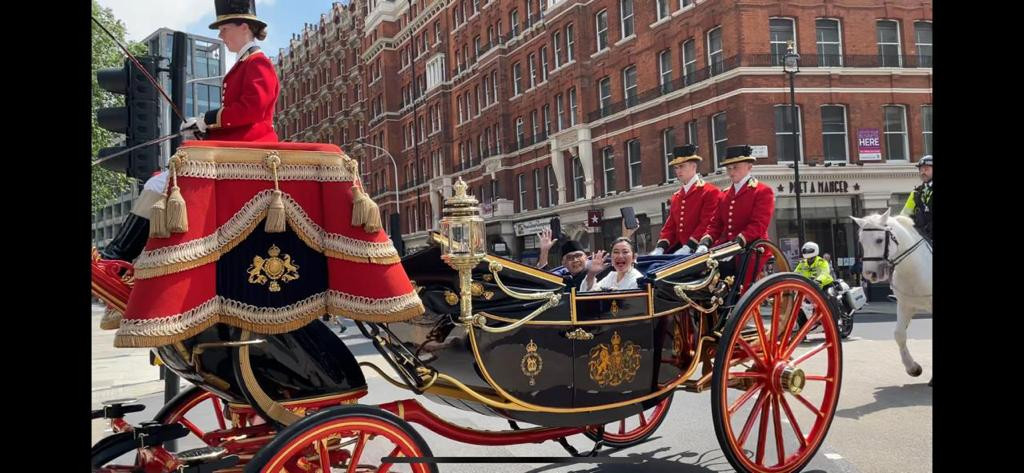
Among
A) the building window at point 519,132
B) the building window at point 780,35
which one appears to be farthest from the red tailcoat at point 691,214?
the building window at point 519,132

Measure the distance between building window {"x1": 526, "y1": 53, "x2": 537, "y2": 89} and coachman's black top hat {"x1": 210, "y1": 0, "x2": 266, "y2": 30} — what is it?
3218 centimetres

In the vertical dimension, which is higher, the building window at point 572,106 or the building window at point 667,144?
the building window at point 572,106

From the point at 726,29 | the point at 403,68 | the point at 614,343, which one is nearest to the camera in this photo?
the point at 614,343

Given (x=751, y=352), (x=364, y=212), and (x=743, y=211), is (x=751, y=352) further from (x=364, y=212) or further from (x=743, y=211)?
(x=364, y=212)

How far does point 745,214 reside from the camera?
212 inches

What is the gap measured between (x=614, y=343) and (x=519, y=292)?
68cm

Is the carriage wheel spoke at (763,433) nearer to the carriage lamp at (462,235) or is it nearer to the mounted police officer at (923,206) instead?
the carriage lamp at (462,235)

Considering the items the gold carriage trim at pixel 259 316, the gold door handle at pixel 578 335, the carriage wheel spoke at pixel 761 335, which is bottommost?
the carriage wheel spoke at pixel 761 335

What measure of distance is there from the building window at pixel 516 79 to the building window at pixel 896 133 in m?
17.2

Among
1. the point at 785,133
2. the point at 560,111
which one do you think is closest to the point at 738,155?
the point at 785,133

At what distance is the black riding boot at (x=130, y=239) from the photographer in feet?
9.99
